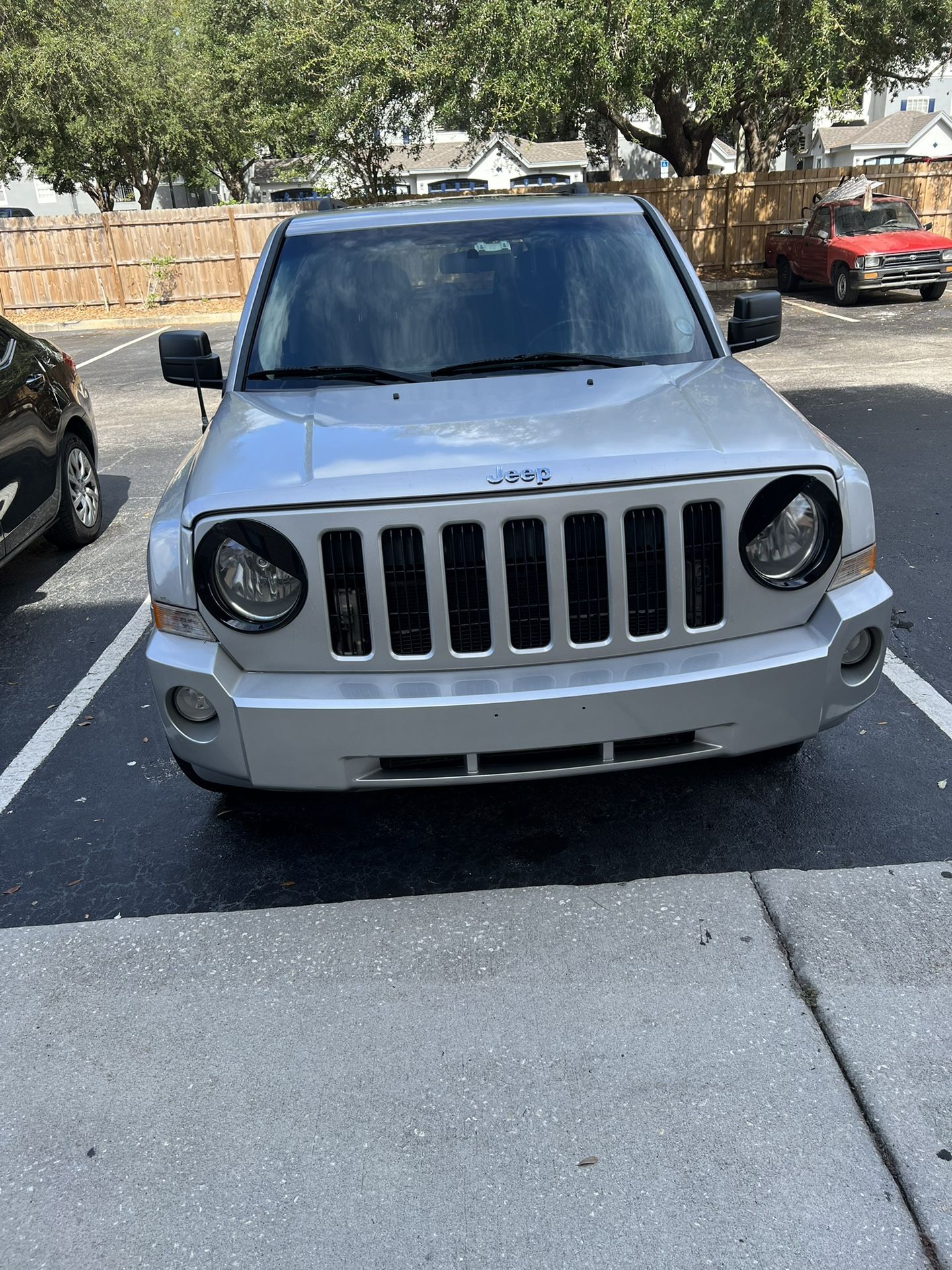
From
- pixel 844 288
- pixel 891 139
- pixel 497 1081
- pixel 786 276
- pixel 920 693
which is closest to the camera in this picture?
pixel 497 1081

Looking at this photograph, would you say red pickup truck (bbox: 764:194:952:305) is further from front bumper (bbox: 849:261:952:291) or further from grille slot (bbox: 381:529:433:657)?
grille slot (bbox: 381:529:433:657)

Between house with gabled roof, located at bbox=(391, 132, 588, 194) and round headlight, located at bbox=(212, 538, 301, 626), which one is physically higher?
house with gabled roof, located at bbox=(391, 132, 588, 194)

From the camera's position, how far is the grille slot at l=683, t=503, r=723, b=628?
9.27 ft

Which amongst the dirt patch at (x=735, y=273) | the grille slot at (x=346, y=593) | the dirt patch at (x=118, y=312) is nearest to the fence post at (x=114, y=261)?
the dirt patch at (x=118, y=312)

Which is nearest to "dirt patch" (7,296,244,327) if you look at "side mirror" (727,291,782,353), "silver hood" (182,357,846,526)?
"side mirror" (727,291,782,353)

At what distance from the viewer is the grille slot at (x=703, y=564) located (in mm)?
2826

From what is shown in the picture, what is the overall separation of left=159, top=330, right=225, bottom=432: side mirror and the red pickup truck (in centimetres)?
1572

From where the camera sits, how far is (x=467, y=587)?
9.19ft

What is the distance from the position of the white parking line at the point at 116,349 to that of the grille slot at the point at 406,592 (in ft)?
45.7

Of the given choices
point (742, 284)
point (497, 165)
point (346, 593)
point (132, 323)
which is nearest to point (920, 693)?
point (346, 593)

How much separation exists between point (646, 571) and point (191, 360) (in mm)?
2413

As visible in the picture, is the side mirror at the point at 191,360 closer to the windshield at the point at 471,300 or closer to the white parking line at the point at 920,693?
the windshield at the point at 471,300

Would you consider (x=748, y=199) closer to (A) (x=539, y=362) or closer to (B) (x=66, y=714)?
(A) (x=539, y=362)

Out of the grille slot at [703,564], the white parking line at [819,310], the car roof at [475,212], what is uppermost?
the car roof at [475,212]
